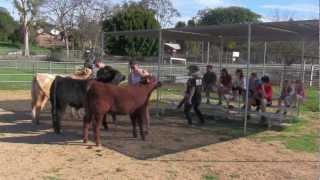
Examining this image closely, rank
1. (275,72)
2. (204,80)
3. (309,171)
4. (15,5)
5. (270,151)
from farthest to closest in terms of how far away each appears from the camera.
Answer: (15,5)
(275,72)
(204,80)
(270,151)
(309,171)

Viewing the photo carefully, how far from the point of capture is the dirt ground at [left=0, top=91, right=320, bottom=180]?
26.5 feet

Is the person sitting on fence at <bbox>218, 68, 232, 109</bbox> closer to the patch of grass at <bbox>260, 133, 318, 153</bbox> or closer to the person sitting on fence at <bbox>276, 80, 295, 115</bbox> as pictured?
the person sitting on fence at <bbox>276, 80, 295, 115</bbox>

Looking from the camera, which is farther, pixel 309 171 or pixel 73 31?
pixel 73 31

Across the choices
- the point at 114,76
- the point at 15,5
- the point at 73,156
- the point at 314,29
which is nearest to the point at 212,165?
the point at 73,156

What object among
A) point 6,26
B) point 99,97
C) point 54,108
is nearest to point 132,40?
point 54,108

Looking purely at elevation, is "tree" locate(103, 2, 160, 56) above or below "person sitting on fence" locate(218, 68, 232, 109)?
above

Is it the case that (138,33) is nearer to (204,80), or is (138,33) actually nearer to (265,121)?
(204,80)

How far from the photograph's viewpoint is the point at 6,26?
285ft

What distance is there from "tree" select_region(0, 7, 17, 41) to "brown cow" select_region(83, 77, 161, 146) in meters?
79.3

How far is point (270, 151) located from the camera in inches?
397

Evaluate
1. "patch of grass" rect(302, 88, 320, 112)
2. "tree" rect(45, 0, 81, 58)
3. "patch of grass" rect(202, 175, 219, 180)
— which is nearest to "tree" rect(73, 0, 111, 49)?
"tree" rect(45, 0, 81, 58)

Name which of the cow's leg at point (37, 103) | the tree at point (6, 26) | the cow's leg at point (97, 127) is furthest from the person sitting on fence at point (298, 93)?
the tree at point (6, 26)

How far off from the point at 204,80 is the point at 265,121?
8.78 ft

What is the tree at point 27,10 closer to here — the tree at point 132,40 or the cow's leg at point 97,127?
the tree at point 132,40
